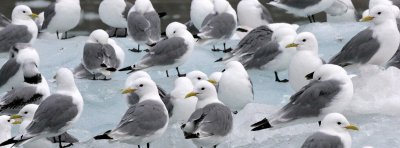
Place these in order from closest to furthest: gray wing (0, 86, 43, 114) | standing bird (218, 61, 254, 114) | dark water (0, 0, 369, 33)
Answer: standing bird (218, 61, 254, 114) < gray wing (0, 86, 43, 114) < dark water (0, 0, 369, 33)

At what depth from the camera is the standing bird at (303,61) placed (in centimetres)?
992

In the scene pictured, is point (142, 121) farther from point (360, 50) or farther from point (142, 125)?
point (360, 50)

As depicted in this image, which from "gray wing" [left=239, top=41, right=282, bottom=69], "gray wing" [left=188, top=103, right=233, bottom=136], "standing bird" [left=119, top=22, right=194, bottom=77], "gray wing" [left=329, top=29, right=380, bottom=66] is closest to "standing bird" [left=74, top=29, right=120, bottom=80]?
"standing bird" [left=119, top=22, right=194, bottom=77]

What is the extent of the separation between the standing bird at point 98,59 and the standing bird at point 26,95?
112cm

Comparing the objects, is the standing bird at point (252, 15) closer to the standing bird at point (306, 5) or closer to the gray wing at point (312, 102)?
the standing bird at point (306, 5)

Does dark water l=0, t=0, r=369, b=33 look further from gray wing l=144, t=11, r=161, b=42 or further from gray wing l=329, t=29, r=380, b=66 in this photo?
gray wing l=329, t=29, r=380, b=66

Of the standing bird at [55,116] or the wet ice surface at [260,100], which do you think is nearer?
the wet ice surface at [260,100]

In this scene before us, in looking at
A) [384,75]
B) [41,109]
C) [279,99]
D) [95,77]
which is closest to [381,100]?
[384,75]

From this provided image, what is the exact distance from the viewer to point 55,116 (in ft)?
29.7

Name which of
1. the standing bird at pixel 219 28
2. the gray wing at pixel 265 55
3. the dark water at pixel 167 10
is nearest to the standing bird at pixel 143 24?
the standing bird at pixel 219 28

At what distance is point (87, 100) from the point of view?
36.5 feet

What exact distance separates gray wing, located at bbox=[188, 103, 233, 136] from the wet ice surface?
0.96ft

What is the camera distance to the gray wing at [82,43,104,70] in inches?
460

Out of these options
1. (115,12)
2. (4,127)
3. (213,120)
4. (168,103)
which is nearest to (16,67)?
(4,127)
